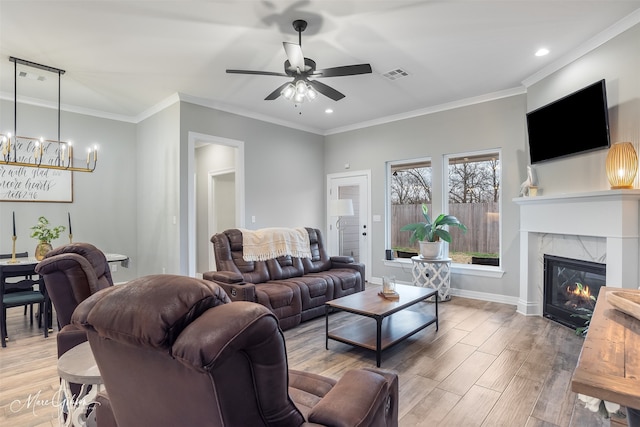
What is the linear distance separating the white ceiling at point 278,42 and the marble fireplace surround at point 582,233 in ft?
5.03

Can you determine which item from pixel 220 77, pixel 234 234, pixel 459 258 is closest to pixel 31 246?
pixel 234 234

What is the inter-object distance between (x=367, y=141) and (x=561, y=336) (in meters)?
4.05

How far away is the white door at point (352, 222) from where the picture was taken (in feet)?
20.2

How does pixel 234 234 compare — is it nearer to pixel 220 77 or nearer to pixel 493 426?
pixel 220 77

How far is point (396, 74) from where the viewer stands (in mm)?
4039

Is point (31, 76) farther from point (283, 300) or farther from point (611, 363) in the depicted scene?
point (611, 363)

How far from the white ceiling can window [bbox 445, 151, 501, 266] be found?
100 centimetres

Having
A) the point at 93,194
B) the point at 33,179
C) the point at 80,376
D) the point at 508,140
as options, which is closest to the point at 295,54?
the point at 80,376

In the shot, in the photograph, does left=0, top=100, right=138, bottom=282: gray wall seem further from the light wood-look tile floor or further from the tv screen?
the tv screen

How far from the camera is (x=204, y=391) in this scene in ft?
2.50

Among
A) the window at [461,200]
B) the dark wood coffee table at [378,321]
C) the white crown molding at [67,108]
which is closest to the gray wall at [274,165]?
the window at [461,200]

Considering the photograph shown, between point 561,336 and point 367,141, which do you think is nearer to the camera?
point 561,336

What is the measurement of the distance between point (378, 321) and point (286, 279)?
5.71 feet

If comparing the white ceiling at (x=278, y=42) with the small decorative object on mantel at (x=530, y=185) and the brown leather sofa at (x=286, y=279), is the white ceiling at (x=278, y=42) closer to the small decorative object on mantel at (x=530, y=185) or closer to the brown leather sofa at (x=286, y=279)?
the small decorative object on mantel at (x=530, y=185)
